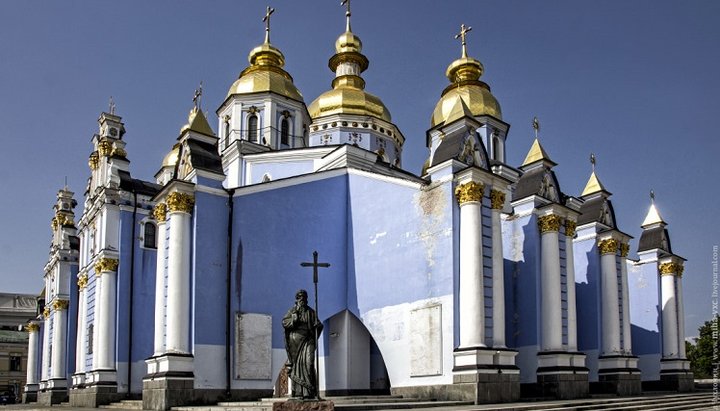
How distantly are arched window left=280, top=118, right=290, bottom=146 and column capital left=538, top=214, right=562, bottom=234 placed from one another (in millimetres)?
12524

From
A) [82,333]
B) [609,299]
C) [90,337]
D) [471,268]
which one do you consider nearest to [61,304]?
[82,333]

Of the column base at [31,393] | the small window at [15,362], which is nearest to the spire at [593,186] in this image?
the column base at [31,393]

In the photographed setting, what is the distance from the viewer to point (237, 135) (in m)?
30.1

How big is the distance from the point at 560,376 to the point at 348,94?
57.4ft

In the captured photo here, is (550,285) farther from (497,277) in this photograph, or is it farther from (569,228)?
(497,277)

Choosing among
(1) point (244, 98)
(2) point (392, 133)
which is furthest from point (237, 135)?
(2) point (392, 133)

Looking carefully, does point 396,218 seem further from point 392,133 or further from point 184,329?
point 392,133

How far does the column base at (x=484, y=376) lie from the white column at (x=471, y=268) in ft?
0.92

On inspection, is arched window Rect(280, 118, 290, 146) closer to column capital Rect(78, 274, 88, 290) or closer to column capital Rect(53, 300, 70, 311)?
column capital Rect(78, 274, 88, 290)

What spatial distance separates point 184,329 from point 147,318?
7591 millimetres

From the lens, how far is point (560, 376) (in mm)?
20125

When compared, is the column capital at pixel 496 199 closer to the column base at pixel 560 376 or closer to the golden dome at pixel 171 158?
the column base at pixel 560 376

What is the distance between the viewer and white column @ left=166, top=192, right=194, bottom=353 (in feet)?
60.3

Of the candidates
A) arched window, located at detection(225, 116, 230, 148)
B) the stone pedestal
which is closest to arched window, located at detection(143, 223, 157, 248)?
arched window, located at detection(225, 116, 230, 148)
